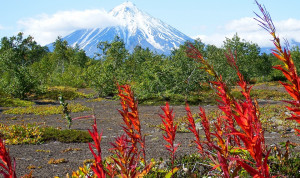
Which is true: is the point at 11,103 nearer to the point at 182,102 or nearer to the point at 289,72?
the point at 182,102

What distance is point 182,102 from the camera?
23.9 meters

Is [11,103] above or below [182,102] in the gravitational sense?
above

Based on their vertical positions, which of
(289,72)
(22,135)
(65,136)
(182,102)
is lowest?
(65,136)

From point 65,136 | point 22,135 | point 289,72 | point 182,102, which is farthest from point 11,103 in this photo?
point 289,72

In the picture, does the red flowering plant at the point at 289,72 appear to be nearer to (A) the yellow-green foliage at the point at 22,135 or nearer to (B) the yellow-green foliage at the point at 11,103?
(A) the yellow-green foliage at the point at 22,135

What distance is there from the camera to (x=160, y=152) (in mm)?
8164

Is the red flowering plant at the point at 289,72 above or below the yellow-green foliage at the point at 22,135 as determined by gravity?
above

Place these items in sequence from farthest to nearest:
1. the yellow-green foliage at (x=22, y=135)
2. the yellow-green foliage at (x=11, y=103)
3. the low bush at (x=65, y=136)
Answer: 1. the yellow-green foliage at (x=11, y=103)
2. the low bush at (x=65, y=136)
3. the yellow-green foliage at (x=22, y=135)

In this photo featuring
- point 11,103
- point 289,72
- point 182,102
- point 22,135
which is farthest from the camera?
point 182,102

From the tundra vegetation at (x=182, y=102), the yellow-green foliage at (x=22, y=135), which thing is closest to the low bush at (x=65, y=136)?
the tundra vegetation at (x=182, y=102)

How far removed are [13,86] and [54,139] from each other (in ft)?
57.9

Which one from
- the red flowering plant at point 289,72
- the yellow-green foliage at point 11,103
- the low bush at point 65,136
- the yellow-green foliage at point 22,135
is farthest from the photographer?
the yellow-green foliage at point 11,103

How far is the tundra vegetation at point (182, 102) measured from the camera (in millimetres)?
1131

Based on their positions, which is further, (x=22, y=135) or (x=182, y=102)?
(x=182, y=102)
